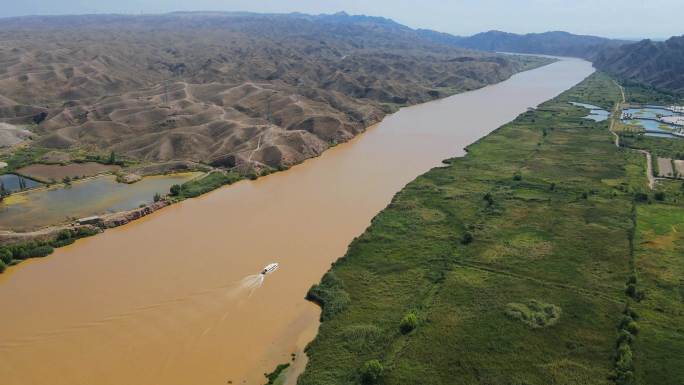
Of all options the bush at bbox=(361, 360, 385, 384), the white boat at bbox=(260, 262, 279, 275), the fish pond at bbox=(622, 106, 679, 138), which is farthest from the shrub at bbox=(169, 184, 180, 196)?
the fish pond at bbox=(622, 106, 679, 138)

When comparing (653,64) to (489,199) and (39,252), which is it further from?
(39,252)

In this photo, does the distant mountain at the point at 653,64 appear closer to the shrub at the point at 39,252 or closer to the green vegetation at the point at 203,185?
the green vegetation at the point at 203,185

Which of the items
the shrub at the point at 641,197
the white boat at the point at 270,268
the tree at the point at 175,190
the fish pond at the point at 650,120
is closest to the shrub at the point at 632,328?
the white boat at the point at 270,268

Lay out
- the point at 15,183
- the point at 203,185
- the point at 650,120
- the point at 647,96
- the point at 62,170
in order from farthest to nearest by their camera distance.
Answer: the point at 647,96 → the point at 650,120 → the point at 62,170 → the point at 15,183 → the point at 203,185

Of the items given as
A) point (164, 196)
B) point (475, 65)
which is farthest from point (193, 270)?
point (475, 65)

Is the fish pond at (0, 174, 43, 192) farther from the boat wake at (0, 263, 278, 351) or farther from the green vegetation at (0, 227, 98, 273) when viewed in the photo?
the boat wake at (0, 263, 278, 351)

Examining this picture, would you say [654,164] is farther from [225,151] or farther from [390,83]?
[390,83]

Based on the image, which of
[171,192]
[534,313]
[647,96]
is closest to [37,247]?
[171,192]
